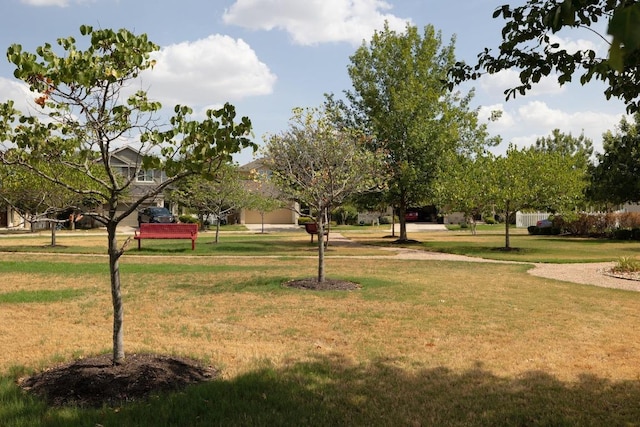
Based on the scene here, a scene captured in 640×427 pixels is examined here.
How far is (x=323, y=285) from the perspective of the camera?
1154 cm

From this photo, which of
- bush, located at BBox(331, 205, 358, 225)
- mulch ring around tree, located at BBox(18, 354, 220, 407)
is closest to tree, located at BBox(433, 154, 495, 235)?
mulch ring around tree, located at BBox(18, 354, 220, 407)

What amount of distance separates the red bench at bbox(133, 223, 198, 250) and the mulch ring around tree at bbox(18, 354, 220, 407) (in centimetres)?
1703

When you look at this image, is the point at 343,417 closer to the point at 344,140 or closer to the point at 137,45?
the point at 137,45

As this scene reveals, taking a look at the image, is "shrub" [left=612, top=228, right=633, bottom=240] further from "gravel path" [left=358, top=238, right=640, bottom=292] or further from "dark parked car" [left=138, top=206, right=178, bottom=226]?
"dark parked car" [left=138, top=206, right=178, bottom=226]

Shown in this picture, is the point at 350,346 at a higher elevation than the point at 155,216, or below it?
below

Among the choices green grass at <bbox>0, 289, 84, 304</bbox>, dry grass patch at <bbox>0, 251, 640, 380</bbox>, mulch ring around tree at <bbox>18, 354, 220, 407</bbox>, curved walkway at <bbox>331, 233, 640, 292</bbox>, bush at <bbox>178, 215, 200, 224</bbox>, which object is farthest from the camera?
bush at <bbox>178, 215, 200, 224</bbox>

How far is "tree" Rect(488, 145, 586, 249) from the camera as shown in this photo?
2255cm

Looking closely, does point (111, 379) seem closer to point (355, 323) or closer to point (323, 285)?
point (355, 323)

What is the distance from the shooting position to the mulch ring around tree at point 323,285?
37.1 feet

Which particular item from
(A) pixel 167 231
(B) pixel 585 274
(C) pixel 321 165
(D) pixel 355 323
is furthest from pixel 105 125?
(A) pixel 167 231

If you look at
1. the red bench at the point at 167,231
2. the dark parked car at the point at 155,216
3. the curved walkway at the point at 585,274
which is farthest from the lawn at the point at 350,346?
the dark parked car at the point at 155,216

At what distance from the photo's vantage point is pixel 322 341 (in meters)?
6.88

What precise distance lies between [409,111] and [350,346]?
2220 centimetres

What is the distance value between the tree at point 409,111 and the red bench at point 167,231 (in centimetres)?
994
